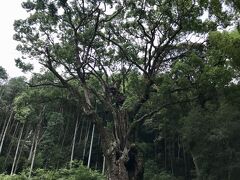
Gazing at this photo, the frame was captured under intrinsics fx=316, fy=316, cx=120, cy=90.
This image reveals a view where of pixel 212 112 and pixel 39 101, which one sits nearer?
pixel 39 101

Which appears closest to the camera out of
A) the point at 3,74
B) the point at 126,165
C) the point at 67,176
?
the point at 126,165

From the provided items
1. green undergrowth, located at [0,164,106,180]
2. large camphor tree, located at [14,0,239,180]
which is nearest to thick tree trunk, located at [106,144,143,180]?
large camphor tree, located at [14,0,239,180]

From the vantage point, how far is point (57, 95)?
36.3 ft

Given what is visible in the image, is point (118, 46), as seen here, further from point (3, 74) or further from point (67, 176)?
point (3, 74)

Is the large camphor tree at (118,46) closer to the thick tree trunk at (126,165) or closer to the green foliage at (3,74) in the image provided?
the thick tree trunk at (126,165)

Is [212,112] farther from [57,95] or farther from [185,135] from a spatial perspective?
[57,95]

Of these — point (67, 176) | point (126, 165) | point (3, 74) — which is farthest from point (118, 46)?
point (3, 74)

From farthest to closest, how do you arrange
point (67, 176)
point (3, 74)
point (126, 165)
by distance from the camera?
1. point (3, 74)
2. point (67, 176)
3. point (126, 165)

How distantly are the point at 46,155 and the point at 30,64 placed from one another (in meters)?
12.2

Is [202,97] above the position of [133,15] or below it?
below

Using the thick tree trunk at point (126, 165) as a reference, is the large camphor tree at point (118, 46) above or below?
above

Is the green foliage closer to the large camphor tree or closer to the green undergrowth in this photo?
the green undergrowth

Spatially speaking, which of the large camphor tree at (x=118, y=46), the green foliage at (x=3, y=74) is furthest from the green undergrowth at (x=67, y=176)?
the green foliage at (x=3, y=74)

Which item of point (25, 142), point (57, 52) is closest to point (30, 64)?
point (57, 52)
